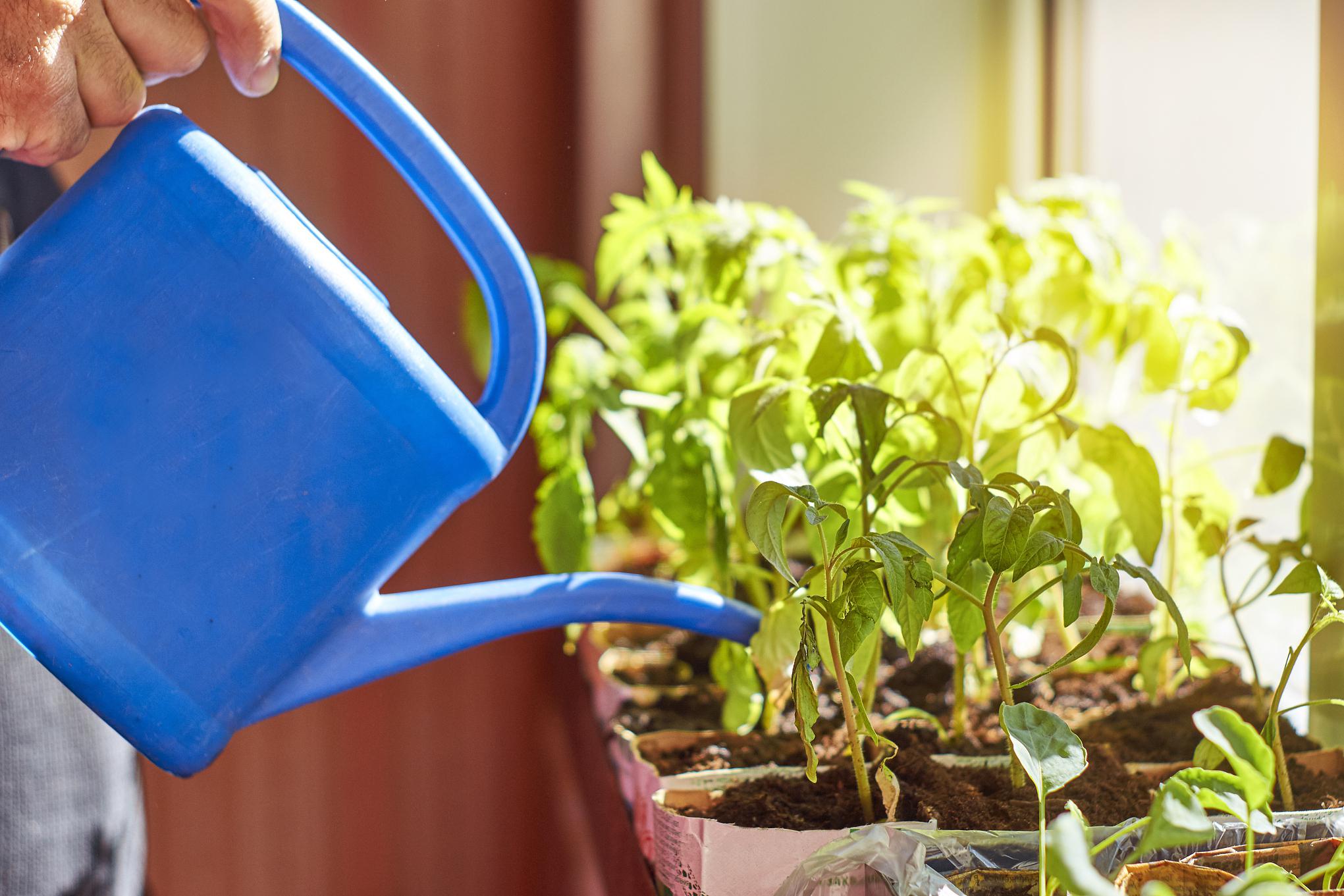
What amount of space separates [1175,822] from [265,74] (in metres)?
0.49

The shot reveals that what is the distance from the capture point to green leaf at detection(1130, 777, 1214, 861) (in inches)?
12.1

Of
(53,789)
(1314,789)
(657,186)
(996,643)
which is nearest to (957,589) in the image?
(996,643)

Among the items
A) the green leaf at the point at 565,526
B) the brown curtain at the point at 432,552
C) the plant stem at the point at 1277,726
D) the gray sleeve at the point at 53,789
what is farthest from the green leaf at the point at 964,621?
the brown curtain at the point at 432,552

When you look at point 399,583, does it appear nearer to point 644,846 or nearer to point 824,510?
point 644,846

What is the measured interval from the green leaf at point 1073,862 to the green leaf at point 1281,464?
0.41m

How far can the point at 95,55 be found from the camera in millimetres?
449

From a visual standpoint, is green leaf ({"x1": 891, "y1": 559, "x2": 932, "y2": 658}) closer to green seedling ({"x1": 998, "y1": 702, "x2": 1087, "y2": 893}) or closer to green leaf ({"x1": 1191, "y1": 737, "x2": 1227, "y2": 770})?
green seedling ({"x1": 998, "y1": 702, "x2": 1087, "y2": 893})

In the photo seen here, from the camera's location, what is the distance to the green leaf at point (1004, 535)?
0.41 m

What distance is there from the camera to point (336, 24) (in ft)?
4.59

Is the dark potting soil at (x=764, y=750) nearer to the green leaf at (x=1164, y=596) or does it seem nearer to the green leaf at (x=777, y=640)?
the green leaf at (x=777, y=640)

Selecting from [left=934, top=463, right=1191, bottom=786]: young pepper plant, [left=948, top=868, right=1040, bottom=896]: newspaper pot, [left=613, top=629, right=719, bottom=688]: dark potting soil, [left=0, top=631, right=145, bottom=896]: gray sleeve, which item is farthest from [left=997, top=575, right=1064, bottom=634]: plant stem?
[left=0, top=631, right=145, bottom=896]: gray sleeve

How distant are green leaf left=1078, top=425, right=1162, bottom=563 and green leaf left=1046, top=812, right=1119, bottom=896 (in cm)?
32

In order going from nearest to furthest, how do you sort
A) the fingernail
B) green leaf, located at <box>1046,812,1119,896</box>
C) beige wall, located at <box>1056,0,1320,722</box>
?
green leaf, located at <box>1046,812,1119,896</box> < the fingernail < beige wall, located at <box>1056,0,1320,722</box>

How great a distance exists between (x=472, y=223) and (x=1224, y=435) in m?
0.85
